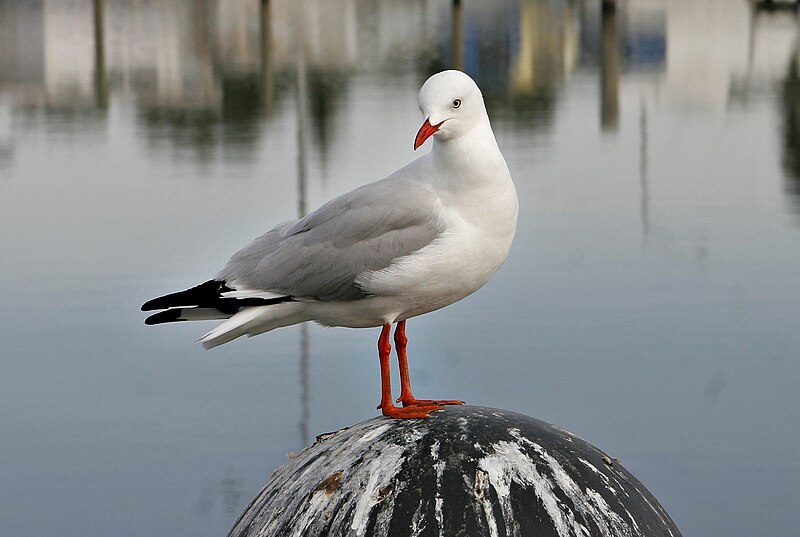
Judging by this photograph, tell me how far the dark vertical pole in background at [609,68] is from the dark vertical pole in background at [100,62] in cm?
995

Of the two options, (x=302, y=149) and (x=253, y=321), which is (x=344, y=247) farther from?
(x=302, y=149)

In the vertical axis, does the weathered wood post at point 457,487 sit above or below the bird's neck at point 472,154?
below

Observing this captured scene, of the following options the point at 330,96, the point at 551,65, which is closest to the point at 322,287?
the point at 330,96

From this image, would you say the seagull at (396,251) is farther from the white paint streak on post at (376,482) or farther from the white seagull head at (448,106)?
the white paint streak on post at (376,482)

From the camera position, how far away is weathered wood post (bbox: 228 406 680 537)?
14.7ft

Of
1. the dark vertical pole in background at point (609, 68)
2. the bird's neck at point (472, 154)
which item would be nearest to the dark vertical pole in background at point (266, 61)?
the dark vertical pole in background at point (609, 68)

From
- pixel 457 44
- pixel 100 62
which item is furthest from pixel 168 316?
pixel 100 62

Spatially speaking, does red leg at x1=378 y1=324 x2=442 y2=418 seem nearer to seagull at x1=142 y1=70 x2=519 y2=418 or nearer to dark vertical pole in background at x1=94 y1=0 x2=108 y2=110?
seagull at x1=142 y1=70 x2=519 y2=418

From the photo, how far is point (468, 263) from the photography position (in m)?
5.08

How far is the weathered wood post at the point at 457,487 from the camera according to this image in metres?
4.48

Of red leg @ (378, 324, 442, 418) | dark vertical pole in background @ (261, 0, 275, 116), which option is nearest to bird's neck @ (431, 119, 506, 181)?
red leg @ (378, 324, 442, 418)

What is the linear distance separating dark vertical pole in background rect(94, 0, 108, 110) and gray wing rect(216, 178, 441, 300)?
78.5 feet

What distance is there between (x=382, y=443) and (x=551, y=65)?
2930cm

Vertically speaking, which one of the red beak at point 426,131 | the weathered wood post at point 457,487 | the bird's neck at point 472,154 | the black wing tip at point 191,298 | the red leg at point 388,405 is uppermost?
the red beak at point 426,131
